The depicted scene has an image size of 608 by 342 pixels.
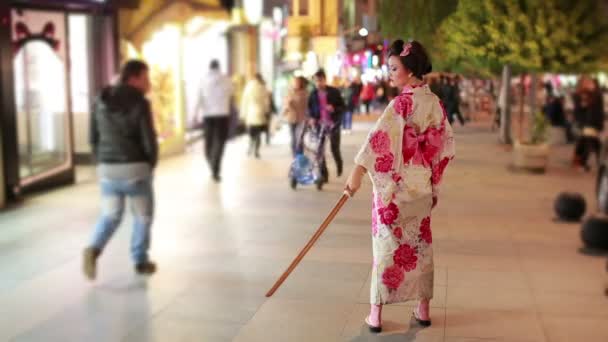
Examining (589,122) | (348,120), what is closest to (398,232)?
(348,120)

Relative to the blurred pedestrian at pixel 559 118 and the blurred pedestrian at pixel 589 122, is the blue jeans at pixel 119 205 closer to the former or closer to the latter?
the blurred pedestrian at pixel 589 122

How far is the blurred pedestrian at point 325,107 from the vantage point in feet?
36.9

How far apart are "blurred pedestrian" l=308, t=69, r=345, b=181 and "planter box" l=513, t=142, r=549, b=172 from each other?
3.84 meters

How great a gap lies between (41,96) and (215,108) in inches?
100

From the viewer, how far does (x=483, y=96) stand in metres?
23.1

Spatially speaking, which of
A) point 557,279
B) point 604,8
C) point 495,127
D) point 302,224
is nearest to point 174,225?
point 302,224

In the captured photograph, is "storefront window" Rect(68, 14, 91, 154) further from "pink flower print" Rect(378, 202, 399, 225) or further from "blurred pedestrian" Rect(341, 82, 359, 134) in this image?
"pink flower print" Rect(378, 202, 399, 225)

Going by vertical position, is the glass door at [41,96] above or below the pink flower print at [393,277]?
above

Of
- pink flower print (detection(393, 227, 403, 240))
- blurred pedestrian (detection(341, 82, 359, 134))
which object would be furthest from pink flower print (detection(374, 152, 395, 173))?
blurred pedestrian (detection(341, 82, 359, 134))

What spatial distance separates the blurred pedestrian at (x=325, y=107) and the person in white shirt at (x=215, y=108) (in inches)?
67.7

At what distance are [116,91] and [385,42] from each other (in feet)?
16.0

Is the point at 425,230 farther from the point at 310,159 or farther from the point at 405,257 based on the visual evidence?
the point at 310,159

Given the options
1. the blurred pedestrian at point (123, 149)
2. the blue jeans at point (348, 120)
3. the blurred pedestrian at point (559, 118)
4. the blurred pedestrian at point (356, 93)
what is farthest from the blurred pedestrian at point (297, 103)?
the blurred pedestrian at point (559, 118)

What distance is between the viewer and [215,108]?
1252 centimetres
